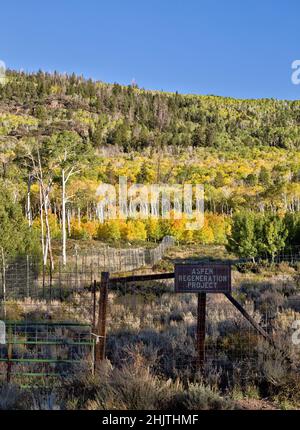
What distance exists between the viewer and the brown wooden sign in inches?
293

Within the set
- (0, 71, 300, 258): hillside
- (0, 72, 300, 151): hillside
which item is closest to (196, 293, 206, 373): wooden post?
(0, 71, 300, 258): hillside

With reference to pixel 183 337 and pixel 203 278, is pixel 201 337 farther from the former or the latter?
pixel 183 337

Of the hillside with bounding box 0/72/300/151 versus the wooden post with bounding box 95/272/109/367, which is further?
the hillside with bounding box 0/72/300/151

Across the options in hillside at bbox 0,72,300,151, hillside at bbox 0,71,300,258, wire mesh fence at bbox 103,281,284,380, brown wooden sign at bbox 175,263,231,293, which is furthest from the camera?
hillside at bbox 0,72,300,151

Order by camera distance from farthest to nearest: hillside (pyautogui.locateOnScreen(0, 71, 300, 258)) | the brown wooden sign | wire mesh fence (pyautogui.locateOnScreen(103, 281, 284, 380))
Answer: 1. hillside (pyautogui.locateOnScreen(0, 71, 300, 258))
2. wire mesh fence (pyautogui.locateOnScreen(103, 281, 284, 380))
3. the brown wooden sign

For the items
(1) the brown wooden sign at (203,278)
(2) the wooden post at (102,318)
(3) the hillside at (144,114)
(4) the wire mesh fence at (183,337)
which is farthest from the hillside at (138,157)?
(1) the brown wooden sign at (203,278)

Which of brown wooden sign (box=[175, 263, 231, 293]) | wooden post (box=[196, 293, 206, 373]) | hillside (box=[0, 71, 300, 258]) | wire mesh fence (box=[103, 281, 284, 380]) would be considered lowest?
wire mesh fence (box=[103, 281, 284, 380])

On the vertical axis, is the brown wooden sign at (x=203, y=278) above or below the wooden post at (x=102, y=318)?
above

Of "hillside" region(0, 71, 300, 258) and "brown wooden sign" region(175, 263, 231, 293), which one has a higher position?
"hillside" region(0, 71, 300, 258)

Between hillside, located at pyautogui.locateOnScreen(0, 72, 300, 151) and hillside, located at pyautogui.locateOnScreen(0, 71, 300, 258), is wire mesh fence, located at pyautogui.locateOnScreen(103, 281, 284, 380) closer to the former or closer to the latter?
hillside, located at pyautogui.locateOnScreen(0, 71, 300, 258)

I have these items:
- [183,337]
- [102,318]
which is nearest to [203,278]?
[102,318]

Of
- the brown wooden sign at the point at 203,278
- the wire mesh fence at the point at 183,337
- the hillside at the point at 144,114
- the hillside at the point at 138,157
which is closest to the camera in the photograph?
the brown wooden sign at the point at 203,278

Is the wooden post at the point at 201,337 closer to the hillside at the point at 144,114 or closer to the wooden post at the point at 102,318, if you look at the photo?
the wooden post at the point at 102,318

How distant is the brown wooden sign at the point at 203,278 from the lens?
24.4 feet
